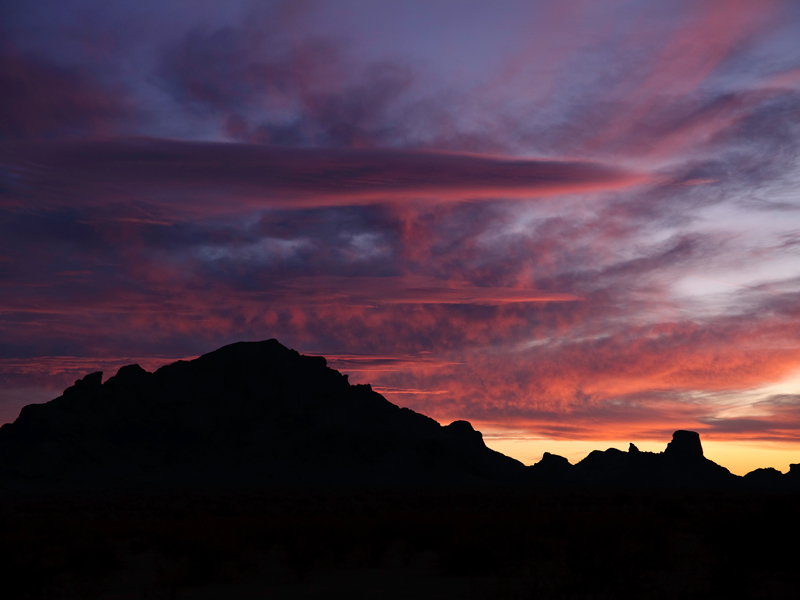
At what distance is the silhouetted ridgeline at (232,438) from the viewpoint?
150 meters

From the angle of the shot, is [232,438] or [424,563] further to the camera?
[232,438]

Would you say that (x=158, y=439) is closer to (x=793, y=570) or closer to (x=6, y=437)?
(x=6, y=437)

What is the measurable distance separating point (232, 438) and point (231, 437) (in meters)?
0.88

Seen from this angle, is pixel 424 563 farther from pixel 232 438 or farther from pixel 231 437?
pixel 231 437

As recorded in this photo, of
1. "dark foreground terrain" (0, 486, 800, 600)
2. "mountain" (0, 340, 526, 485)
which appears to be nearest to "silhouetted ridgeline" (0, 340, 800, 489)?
"mountain" (0, 340, 526, 485)

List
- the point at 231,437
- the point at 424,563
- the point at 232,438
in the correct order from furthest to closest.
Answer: the point at 231,437 < the point at 232,438 < the point at 424,563

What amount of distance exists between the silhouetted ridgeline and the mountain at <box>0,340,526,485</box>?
0.34m

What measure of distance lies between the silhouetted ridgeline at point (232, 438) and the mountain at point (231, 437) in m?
0.34

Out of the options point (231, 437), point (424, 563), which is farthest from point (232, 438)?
point (424, 563)

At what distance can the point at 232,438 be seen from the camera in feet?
553

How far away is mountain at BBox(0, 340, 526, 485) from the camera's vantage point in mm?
150375

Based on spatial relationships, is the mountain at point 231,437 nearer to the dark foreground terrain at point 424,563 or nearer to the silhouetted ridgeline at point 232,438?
the silhouetted ridgeline at point 232,438

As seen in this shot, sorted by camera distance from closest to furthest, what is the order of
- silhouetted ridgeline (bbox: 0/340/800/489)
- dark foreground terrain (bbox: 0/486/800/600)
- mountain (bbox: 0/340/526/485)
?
dark foreground terrain (bbox: 0/486/800/600)
silhouetted ridgeline (bbox: 0/340/800/489)
mountain (bbox: 0/340/526/485)

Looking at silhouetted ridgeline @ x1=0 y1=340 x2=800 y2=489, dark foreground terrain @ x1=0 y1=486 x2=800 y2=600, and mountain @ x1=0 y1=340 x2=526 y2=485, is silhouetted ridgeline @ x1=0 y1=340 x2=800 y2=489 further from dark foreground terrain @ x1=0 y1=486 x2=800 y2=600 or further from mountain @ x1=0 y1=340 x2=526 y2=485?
dark foreground terrain @ x1=0 y1=486 x2=800 y2=600
